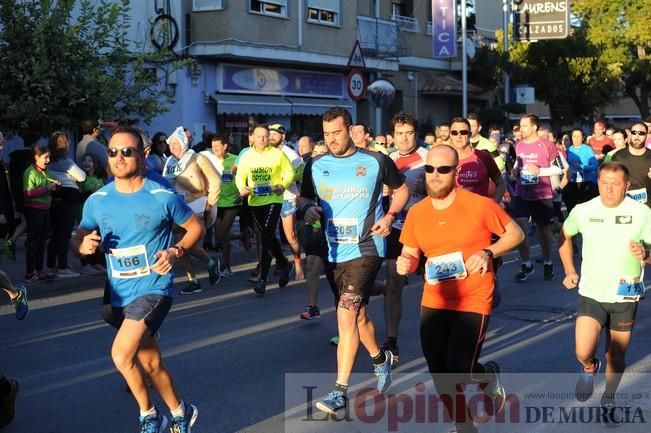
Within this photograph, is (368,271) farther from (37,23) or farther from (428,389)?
(37,23)

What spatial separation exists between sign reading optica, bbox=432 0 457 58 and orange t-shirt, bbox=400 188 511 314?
23.3 meters

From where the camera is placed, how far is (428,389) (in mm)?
6812

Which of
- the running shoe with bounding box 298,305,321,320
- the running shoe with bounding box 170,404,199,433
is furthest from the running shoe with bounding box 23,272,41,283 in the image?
the running shoe with bounding box 170,404,199,433

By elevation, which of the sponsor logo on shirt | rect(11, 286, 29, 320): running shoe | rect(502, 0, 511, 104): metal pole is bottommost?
rect(11, 286, 29, 320): running shoe

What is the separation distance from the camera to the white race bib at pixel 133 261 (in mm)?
5379

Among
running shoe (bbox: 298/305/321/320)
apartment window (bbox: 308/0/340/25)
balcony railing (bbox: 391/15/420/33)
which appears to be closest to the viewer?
running shoe (bbox: 298/305/321/320)

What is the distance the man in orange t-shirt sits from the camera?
5.23 m

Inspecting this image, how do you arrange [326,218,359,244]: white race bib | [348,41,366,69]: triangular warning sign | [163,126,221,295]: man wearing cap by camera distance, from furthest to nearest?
[348,41,366,69]: triangular warning sign → [163,126,221,295]: man wearing cap → [326,218,359,244]: white race bib

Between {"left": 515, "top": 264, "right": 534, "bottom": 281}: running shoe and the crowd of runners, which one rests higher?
the crowd of runners

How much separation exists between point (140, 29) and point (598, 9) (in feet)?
70.9

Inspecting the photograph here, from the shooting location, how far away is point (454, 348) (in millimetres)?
5234

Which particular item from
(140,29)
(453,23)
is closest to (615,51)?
(453,23)

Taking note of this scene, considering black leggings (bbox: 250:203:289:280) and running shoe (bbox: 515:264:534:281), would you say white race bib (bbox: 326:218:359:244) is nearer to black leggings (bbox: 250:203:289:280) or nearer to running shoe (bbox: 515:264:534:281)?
black leggings (bbox: 250:203:289:280)

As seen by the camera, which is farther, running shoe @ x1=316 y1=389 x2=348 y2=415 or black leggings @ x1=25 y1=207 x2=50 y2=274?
black leggings @ x1=25 y1=207 x2=50 y2=274
